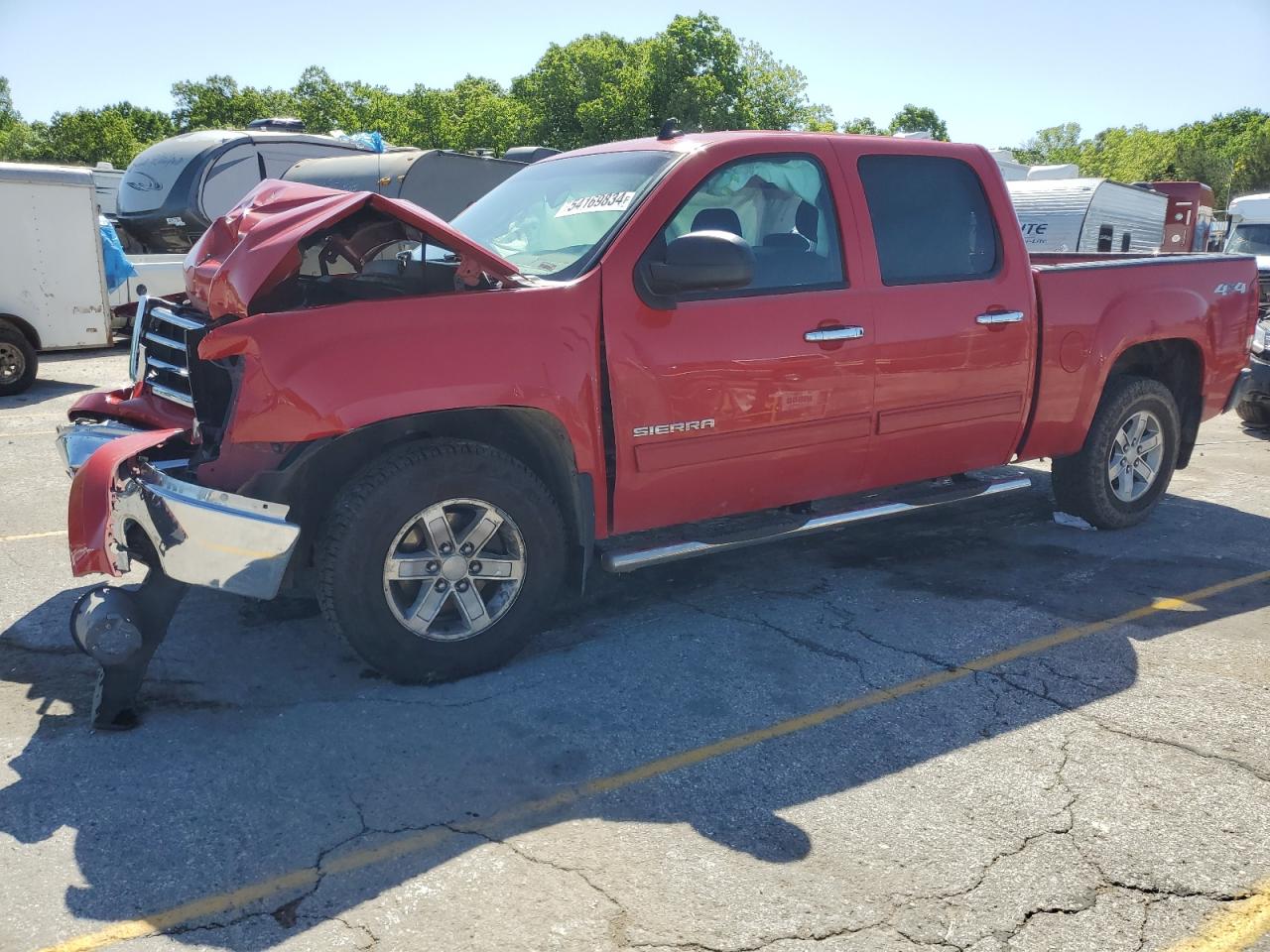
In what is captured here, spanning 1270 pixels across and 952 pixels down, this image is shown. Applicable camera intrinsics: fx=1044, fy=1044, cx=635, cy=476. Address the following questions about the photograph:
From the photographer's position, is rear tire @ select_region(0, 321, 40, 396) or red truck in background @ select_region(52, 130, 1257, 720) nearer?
red truck in background @ select_region(52, 130, 1257, 720)

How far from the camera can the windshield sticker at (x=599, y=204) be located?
428 cm

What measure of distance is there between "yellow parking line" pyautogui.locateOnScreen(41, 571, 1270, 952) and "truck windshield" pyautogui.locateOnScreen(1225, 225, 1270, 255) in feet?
42.6

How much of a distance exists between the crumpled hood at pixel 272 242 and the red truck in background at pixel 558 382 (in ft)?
0.05

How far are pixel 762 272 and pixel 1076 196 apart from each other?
17.4 metres

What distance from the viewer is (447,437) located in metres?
3.83

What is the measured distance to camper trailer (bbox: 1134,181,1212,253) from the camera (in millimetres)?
23688

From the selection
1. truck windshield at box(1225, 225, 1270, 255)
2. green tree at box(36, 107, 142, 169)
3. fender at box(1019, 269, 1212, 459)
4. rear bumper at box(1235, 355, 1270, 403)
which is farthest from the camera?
green tree at box(36, 107, 142, 169)

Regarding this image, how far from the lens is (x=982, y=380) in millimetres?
5031

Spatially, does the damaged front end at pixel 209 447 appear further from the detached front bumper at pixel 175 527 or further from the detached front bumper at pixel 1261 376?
the detached front bumper at pixel 1261 376

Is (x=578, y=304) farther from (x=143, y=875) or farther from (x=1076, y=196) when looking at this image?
(x=1076, y=196)

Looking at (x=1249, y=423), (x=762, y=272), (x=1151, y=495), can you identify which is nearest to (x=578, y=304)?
(x=762, y=272)

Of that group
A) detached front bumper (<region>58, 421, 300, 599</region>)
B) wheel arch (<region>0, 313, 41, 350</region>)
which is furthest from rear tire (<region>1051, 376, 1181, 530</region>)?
wheel arch (<region>0, 313, 41, 350</region>)

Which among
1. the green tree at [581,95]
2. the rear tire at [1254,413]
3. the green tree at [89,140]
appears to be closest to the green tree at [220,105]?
the green tree at [89,140]

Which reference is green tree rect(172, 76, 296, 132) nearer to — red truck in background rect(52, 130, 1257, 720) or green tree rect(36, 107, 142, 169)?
green tree rect(36, 107, 142, 169)
